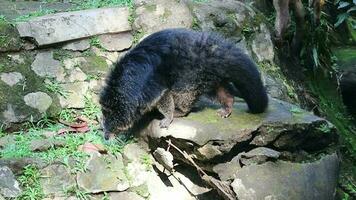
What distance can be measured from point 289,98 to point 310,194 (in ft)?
Result: 6.58

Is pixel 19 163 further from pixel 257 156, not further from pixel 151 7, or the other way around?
pixel 151 7

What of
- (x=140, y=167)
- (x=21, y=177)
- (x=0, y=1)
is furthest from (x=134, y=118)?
(x=0, y=1)

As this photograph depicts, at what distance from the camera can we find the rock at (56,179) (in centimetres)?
428

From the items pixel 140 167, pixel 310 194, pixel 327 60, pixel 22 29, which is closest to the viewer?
pixel 310 194

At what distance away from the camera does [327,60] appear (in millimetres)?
7371

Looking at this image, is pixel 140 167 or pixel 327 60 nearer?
pixel 140 167

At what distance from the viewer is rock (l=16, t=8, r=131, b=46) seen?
18.1 ft

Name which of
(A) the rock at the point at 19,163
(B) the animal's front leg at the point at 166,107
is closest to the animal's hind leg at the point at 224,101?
(B) the animal's front leg at the point at 166,107

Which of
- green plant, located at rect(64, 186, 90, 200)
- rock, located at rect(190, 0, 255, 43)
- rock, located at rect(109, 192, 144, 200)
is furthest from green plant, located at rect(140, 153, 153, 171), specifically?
rock, located at rect(190, 0, 255, 43)

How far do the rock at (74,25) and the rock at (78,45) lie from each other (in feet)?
0.18

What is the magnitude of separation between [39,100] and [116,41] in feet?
3.74

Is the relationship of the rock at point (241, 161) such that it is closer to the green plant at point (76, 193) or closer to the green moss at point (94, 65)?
the green plant at point (76, 193)

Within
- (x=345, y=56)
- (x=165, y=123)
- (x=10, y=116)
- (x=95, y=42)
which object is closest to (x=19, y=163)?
(x=10, y=116)

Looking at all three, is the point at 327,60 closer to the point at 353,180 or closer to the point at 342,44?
the point at 342,44
